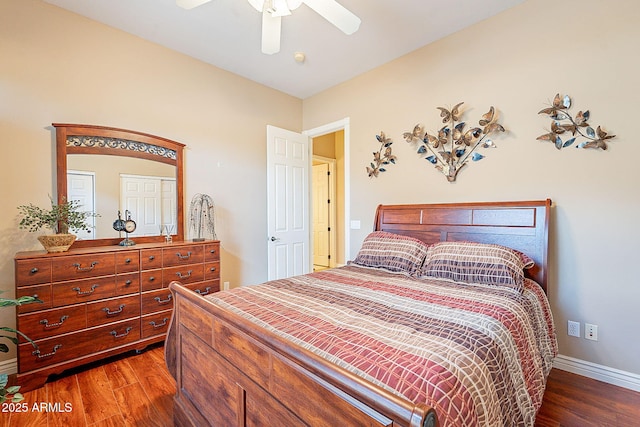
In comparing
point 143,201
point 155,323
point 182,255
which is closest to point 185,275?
point 182,255

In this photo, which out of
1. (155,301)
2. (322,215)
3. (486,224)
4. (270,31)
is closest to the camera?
(270,31)

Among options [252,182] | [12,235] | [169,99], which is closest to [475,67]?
[252,182]

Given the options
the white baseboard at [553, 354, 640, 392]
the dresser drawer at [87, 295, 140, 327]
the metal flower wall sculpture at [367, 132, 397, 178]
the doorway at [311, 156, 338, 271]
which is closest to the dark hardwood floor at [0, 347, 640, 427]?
the white baseboard at [553, 354, 640, 392]

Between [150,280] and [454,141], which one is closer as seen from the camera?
[150,280]

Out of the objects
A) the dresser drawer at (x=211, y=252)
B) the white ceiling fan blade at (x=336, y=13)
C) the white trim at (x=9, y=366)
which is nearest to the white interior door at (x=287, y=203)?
the dresser drawer at (x=211, y=252)

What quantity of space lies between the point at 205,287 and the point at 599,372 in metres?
3.36

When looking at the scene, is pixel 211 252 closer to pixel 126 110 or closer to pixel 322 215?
pixel 126 110

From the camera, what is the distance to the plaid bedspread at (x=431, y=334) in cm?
89

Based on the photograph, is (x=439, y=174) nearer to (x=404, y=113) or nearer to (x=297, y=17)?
(x=404, y=113)

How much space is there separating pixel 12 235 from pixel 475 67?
13.6ft

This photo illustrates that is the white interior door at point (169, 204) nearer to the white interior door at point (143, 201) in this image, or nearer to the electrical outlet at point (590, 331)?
the white interior door at point (143, 201)

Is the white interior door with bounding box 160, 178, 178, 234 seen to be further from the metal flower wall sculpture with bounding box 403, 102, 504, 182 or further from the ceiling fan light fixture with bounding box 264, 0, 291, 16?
the metal flower wall sculpture with bounding box 403, 102, 504, 182

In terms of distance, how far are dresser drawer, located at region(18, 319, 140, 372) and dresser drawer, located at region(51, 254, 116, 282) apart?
436 millimetres

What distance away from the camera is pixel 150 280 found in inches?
101
